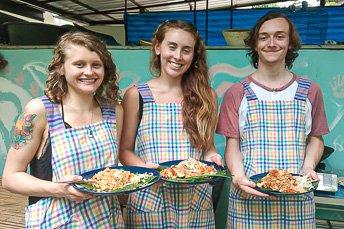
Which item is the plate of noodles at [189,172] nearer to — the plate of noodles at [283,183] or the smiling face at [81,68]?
the plate of noodles at [283,183]

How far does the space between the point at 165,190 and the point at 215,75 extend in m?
2.01

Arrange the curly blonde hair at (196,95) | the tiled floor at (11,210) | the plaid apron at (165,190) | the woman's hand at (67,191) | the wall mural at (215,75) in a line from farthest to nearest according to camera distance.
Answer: the wall mural at (215,75) < the tiled floor at (11,210) < the curly blonde hair at (196,95) < the plaid apron at (165,190) < the woman's hand at (67,191)

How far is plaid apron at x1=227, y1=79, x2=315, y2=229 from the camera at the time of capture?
1859 mm

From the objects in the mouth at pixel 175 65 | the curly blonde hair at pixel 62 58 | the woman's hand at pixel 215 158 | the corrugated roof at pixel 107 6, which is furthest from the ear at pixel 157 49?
the corrugated roof at pixel 107 6

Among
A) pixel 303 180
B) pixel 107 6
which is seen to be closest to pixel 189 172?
pixel 303 180

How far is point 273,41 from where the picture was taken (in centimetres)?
186

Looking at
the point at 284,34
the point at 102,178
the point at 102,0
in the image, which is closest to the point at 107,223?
the point at 102,178

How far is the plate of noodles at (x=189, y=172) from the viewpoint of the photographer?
1633 mm

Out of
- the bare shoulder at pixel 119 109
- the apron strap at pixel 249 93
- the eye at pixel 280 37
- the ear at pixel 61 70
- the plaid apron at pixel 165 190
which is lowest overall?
the plaid apron at pixel 165 190

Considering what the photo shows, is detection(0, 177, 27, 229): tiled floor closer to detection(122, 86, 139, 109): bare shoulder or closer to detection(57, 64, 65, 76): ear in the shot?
detection(122, 86, 139, 109): bare shoulder

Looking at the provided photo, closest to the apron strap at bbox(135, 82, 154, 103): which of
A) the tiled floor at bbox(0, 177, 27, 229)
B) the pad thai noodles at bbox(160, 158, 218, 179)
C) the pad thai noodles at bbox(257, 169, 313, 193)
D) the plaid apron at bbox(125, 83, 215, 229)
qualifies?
the plaid apron at bbox(125, 83, 215, 229)

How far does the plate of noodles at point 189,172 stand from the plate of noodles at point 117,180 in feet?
0.23

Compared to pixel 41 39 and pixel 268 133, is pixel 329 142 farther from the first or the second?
pixel 41 39

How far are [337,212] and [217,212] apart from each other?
36.0 inches
